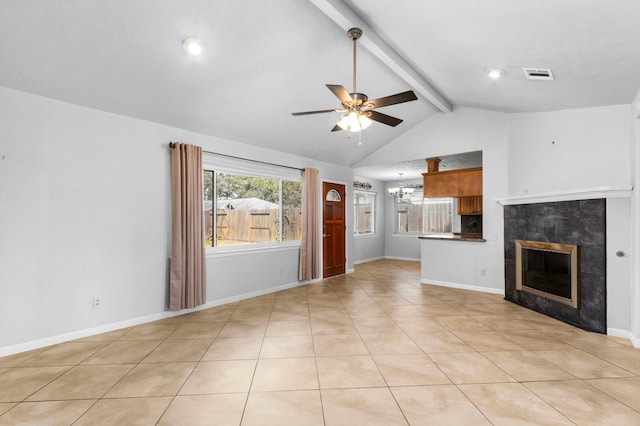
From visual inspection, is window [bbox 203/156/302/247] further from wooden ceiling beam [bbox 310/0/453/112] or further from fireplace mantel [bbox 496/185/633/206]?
fireplace mantel [bbox 496/185/633/206]

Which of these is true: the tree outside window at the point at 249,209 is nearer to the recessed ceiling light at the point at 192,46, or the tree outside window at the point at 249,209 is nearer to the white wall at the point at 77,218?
the white wall at the point at 77,218

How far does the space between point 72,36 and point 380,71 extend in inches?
128

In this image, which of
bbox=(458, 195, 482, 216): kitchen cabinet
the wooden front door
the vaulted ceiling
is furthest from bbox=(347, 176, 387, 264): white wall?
the vaulted ceiling

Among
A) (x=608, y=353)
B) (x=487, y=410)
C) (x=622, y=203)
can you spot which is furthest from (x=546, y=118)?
(x=487, y=410)

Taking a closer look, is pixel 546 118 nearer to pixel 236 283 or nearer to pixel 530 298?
pixel 530 298

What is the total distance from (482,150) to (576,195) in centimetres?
201

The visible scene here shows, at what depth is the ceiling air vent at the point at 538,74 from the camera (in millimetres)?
3268

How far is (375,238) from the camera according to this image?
381 inches

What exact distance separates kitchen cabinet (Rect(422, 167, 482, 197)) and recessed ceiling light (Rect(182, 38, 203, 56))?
16.0 ft

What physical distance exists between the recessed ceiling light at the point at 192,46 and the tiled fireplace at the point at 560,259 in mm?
4556

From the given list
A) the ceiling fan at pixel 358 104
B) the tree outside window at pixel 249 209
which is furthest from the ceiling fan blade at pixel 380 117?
the tree outside window at pixel 249 209

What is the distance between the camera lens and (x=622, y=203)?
342 centimetres

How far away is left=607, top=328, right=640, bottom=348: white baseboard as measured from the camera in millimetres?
3202

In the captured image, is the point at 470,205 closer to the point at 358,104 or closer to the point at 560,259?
the point at 560,259
